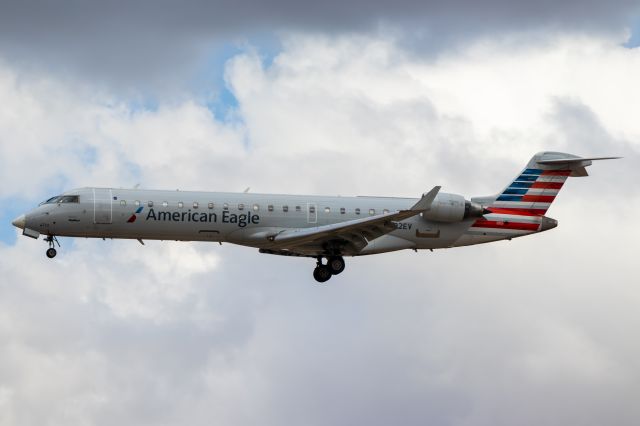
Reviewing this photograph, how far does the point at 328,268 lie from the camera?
58375 millimetres

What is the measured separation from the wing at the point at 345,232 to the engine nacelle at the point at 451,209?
2.24 m

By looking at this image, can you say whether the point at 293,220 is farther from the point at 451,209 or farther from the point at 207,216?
the point at 451,209

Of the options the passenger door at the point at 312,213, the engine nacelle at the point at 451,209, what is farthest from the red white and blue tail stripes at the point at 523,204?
the passenger door at the point at 312,213

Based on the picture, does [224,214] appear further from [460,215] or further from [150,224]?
[460,215]

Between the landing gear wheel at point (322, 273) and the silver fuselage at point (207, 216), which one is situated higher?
the silver fuselage at point (207, 216)

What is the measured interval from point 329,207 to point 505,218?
315 inches

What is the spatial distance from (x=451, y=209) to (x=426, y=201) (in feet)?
16.4

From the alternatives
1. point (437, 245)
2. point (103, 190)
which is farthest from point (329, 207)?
point (103, 190)

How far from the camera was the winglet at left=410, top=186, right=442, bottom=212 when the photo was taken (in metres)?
53.1

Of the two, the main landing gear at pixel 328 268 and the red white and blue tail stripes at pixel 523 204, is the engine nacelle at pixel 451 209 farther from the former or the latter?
the main landing gear at pixel 328 268

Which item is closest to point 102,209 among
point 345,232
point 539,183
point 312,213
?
point 312,213

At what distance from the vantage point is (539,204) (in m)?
61.2

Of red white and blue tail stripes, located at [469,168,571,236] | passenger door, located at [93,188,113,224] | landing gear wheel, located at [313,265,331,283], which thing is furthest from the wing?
passenger door, located at [93,188,113,224]

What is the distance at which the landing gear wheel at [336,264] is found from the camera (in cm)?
5809
